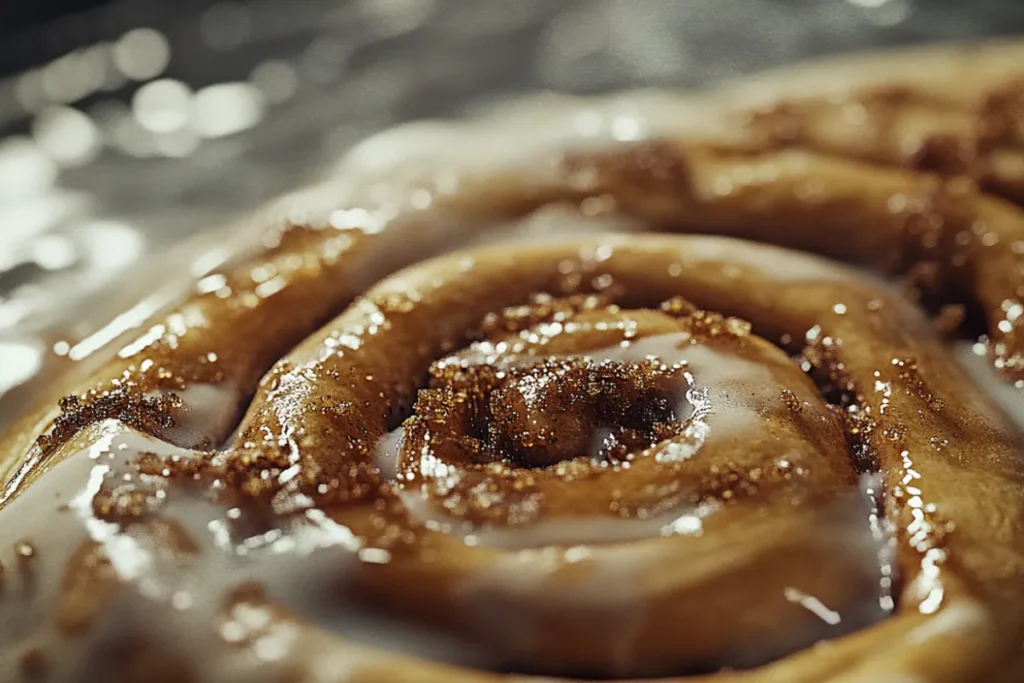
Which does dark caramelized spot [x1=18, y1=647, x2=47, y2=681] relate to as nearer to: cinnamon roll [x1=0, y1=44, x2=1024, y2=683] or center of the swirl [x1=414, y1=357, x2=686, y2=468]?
cinnamon roll [x1=0, y1=44, x2=1024, y2=683]

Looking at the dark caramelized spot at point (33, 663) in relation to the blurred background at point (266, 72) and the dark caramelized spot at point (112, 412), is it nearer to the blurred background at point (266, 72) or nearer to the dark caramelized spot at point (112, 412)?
the dark caramelized spot at point (112, 412)

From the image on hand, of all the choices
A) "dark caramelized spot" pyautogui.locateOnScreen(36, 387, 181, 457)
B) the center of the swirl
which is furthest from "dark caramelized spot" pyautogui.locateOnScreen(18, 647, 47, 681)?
the center of the swirl

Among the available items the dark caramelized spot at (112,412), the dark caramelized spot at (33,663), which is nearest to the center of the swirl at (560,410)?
the dark caramelized spot at (112,412)

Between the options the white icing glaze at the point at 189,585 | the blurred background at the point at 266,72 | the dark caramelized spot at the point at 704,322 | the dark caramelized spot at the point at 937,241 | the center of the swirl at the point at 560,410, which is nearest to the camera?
the white icing glaze at the point at 189,585

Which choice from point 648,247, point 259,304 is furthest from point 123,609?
point 648,247

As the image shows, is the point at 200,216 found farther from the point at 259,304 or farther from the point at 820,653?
the point at 820,653

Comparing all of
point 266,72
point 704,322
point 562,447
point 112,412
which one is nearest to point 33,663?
point 112,412

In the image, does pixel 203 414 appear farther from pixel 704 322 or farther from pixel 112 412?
pixel 704 322

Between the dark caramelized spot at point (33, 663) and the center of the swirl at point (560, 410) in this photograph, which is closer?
the dark caramelized spot at point (33, 663)
